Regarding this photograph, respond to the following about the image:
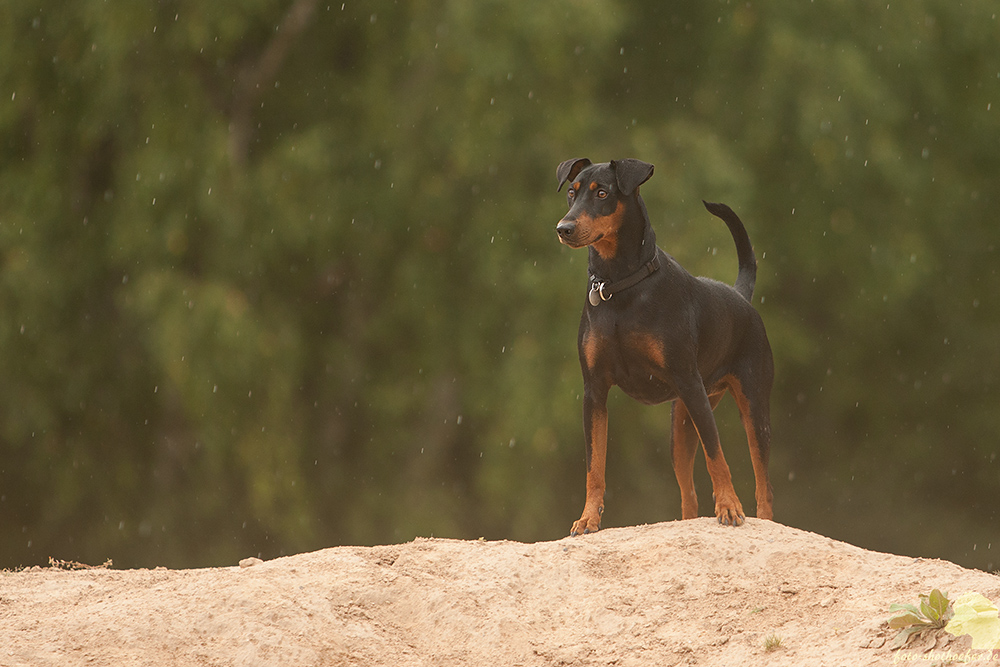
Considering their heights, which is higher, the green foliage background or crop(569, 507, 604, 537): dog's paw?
the green foliage background

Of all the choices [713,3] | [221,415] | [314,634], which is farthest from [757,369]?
[713,3]

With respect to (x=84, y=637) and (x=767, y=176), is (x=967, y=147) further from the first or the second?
(x=84, y=637)

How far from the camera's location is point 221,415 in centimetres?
1030

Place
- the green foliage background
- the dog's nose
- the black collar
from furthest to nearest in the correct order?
the green foliage background, the black collar, the dog's nose

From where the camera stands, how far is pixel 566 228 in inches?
193

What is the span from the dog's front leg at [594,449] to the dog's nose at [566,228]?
883 mm

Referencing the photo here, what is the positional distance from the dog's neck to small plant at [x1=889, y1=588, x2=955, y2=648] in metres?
2.06

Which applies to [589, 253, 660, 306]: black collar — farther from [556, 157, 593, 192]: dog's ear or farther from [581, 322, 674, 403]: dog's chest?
[556, 157, 593, 192]: dog's ear

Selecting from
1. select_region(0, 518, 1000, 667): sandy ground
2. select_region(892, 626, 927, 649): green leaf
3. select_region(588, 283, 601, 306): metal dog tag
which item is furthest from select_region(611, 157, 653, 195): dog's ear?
select_region(892, 626, 927, 649): green leaf

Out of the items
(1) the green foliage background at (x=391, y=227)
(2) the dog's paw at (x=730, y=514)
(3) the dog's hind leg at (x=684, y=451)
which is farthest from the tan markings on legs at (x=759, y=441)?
(1) the green foliage background at (x=391, y=227)

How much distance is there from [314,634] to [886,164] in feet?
28.1

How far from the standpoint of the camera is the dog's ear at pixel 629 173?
5.16 meters

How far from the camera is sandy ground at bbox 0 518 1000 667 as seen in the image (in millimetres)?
4547

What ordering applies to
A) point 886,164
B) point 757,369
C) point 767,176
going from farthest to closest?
1. point 767,176
2. point 886,164
3. point 757,369
